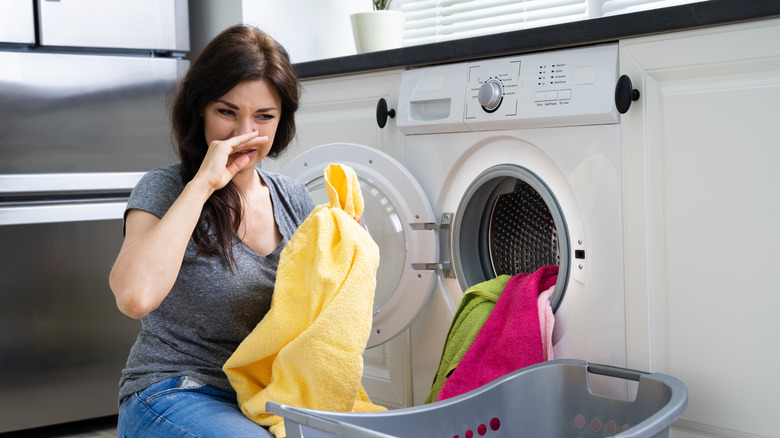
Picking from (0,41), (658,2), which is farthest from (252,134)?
(658,2)

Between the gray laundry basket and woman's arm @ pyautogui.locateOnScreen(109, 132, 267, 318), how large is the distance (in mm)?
372

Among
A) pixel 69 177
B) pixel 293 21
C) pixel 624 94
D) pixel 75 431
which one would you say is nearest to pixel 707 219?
pixel 624 94

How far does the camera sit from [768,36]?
1217 millimetres

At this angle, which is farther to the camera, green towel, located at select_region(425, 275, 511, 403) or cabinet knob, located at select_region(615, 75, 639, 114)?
green towel, located at select_region(425, 275, 511, 403)

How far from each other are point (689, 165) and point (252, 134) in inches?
29.3

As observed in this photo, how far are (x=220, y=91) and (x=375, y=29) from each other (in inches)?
41.4

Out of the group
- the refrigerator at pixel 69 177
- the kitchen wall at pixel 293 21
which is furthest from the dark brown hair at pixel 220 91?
the kitchen wall at pixel 293 21

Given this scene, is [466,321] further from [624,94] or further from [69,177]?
[69,177]

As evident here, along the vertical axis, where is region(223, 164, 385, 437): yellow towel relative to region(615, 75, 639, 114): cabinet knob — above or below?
below

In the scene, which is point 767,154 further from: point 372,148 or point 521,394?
point 372,148

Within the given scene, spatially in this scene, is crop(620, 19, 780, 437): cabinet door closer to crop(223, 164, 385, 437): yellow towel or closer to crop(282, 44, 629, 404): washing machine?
crop(282, 44, 629, 404): washing machine

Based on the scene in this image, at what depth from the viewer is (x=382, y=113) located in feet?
5.96

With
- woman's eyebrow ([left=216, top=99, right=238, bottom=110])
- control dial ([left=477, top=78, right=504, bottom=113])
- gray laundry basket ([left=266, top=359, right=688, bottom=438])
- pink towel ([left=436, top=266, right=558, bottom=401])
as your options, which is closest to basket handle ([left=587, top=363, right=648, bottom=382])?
gray laundry basket ([left=266, top=359, right=688, bottom=438])

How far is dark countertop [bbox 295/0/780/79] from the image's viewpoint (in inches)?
48.9
